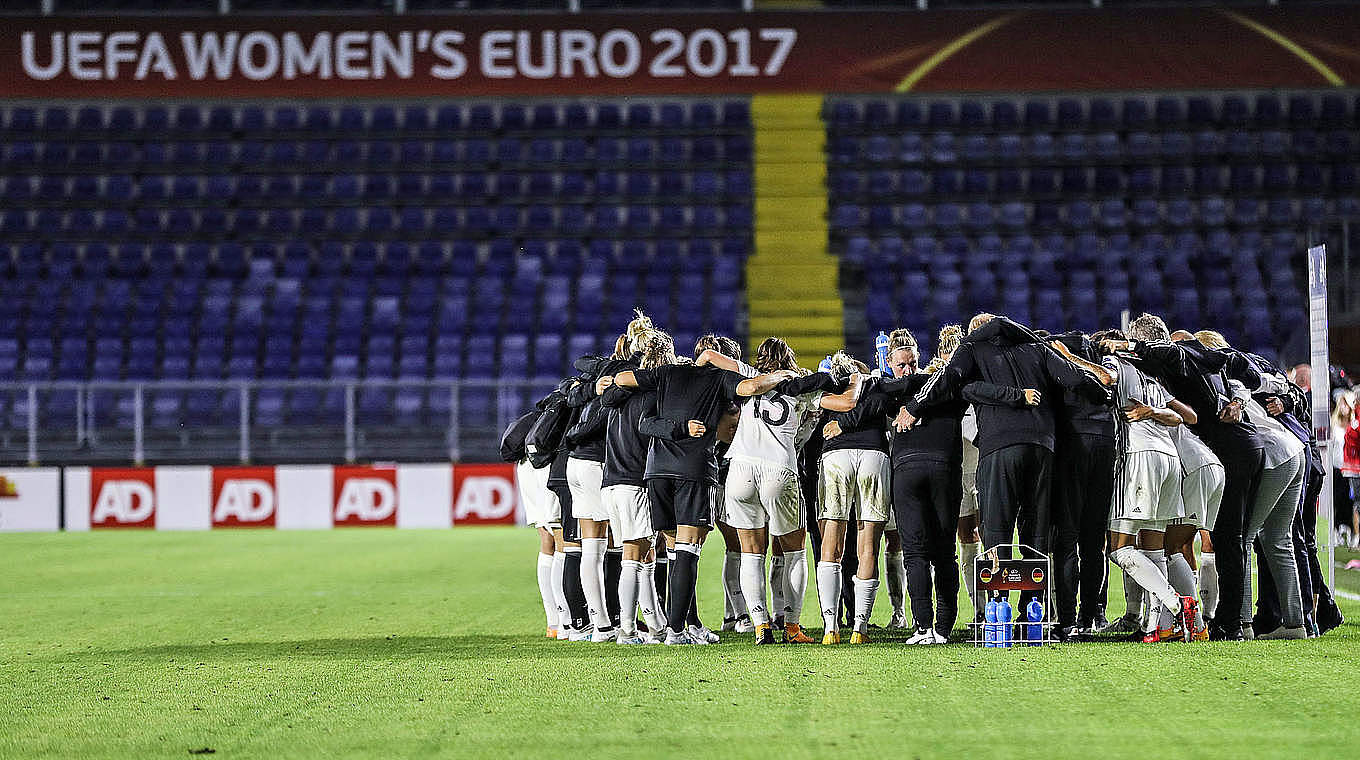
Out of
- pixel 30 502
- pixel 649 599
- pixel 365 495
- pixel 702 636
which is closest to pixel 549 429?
pixel 649 599

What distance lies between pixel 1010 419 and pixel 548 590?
316 centimetres

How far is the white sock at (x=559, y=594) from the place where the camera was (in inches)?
371

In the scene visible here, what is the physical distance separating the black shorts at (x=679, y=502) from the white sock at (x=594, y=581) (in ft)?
1.68

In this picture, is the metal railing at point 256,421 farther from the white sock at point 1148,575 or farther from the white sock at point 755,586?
the white sock at point 1148,575

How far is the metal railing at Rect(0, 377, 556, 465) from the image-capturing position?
20078 millimetres

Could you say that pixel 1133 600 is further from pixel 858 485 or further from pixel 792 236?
pixel 792 236

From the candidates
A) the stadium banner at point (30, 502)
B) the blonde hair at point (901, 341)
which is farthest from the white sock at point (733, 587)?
the stadium banner at point (30, 502)

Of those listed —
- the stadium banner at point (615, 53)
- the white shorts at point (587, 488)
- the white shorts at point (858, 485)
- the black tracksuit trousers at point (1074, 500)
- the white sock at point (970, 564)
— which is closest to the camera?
the black tracksuit trousers at point (1074, 500)

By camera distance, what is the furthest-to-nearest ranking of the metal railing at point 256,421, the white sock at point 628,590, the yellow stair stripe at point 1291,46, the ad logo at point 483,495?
1. the yellow stair stripe at point 1291,46
2. the ad logo at point 483,495
3. the metal railing at point 256,421
4. the white sock at point 628,590

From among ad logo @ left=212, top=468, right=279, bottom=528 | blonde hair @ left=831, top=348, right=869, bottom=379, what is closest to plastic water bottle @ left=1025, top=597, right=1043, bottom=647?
blonde hair @ left=831, top=348, right=869, bottom=379

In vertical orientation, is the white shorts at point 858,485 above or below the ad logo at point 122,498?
above

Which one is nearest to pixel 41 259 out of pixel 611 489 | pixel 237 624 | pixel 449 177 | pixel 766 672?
pixel 449 177

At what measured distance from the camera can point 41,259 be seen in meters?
26.6

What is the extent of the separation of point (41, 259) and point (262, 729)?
22647 millimetres
